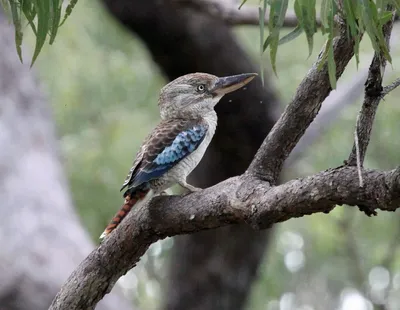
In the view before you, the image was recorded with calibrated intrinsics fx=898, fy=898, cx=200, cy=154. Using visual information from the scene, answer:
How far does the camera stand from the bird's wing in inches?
129

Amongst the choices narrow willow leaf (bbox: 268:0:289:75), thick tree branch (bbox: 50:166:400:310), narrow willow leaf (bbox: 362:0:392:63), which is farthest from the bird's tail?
narrow willow leaf (bbox: 362:0:392:63)

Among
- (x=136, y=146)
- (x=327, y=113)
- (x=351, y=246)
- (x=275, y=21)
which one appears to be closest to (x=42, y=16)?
(x=275, y=21)

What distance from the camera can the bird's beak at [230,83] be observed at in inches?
142

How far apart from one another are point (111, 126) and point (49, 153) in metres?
1.09

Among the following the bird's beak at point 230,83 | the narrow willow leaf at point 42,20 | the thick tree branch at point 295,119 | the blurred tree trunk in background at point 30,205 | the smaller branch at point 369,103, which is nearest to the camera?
the narrow willow leaf at point 42,20

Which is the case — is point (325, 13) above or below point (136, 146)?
above

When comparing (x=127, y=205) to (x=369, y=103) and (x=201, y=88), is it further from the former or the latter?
(x=369, y=103)

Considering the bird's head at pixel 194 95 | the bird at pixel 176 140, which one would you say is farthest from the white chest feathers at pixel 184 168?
the bird's head at pixel 194 95

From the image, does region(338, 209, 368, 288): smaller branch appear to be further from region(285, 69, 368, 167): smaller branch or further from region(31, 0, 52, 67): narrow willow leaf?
region(31, 0, 52, 67): narrow willow leaf

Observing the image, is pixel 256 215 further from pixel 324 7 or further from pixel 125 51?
pixel 125 51

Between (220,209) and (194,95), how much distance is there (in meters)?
1.04

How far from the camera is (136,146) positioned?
754cm

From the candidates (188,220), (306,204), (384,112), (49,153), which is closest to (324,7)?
(306,204)

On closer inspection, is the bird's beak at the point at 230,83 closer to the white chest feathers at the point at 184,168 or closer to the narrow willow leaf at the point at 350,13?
the white chest feathers at the point at 184,168
